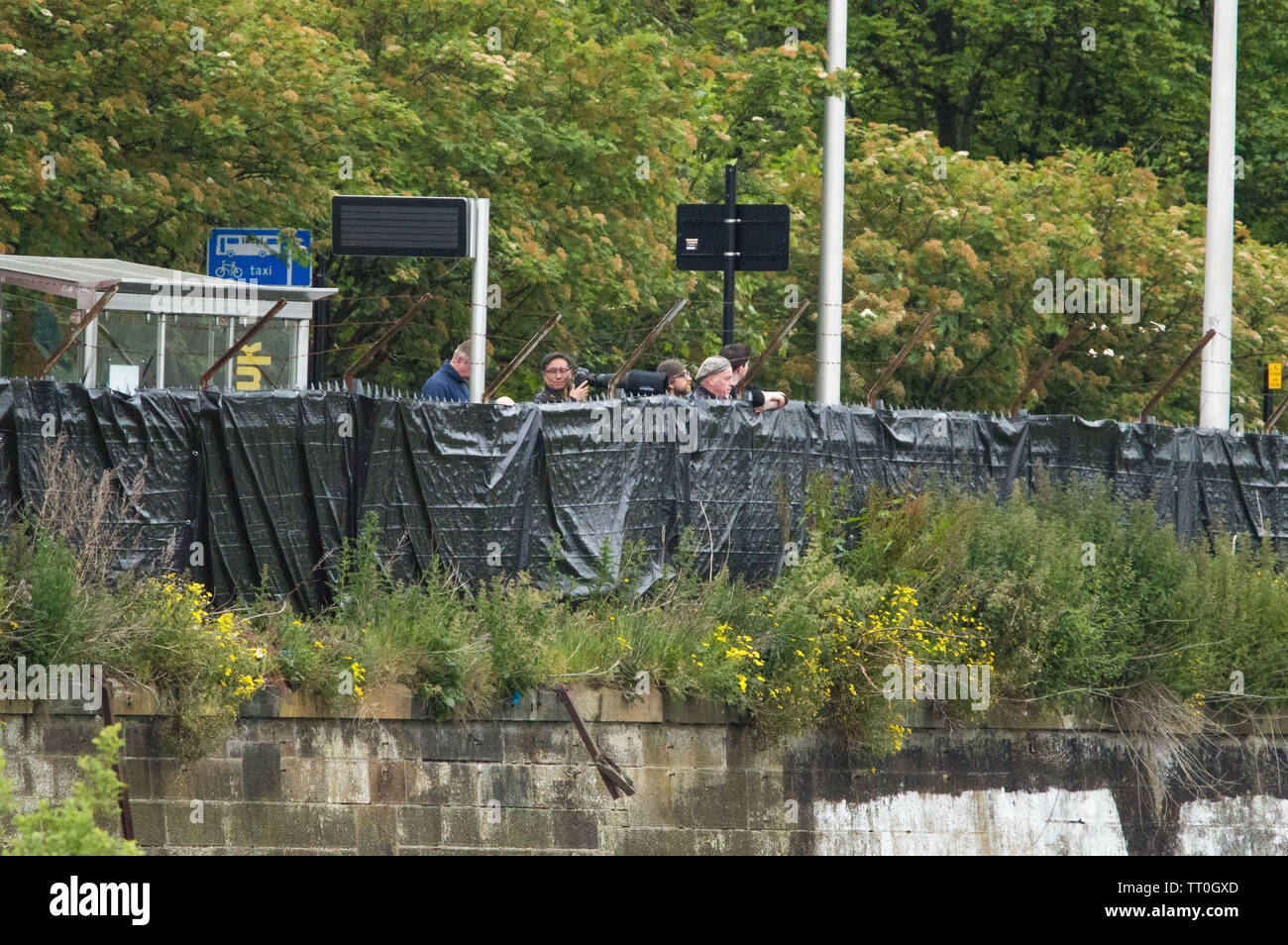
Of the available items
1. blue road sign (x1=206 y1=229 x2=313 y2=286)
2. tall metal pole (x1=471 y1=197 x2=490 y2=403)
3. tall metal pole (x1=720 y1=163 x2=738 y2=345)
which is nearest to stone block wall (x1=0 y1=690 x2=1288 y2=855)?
tall metal pole (x1=471 y1=197 x2=490 y2=403)

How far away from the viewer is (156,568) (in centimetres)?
1110

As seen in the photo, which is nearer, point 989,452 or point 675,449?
point 675,449

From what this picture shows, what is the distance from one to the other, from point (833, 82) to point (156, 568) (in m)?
7.69

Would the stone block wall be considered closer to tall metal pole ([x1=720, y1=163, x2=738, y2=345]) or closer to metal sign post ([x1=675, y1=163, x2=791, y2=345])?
tall metal pole ([x1=720, y1=163, x2=738, y2=345])

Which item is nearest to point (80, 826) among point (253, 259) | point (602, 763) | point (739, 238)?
point (602, 763)

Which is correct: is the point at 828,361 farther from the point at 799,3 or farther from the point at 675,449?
the point at 799,3

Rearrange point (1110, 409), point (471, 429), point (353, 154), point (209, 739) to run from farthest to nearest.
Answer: point (1110, 409) → point (353, 154) → point (471, 429) → point (209, 739)

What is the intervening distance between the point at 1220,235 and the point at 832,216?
166 inches

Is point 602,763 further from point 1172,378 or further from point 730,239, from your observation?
point 1172,378

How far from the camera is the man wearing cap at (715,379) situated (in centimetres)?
1370

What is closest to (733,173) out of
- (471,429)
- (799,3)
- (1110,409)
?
(471,429)

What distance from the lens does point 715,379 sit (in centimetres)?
1373

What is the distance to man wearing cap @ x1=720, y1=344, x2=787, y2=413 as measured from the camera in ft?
43.6

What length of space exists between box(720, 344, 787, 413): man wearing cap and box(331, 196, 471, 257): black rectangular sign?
7.49ft
